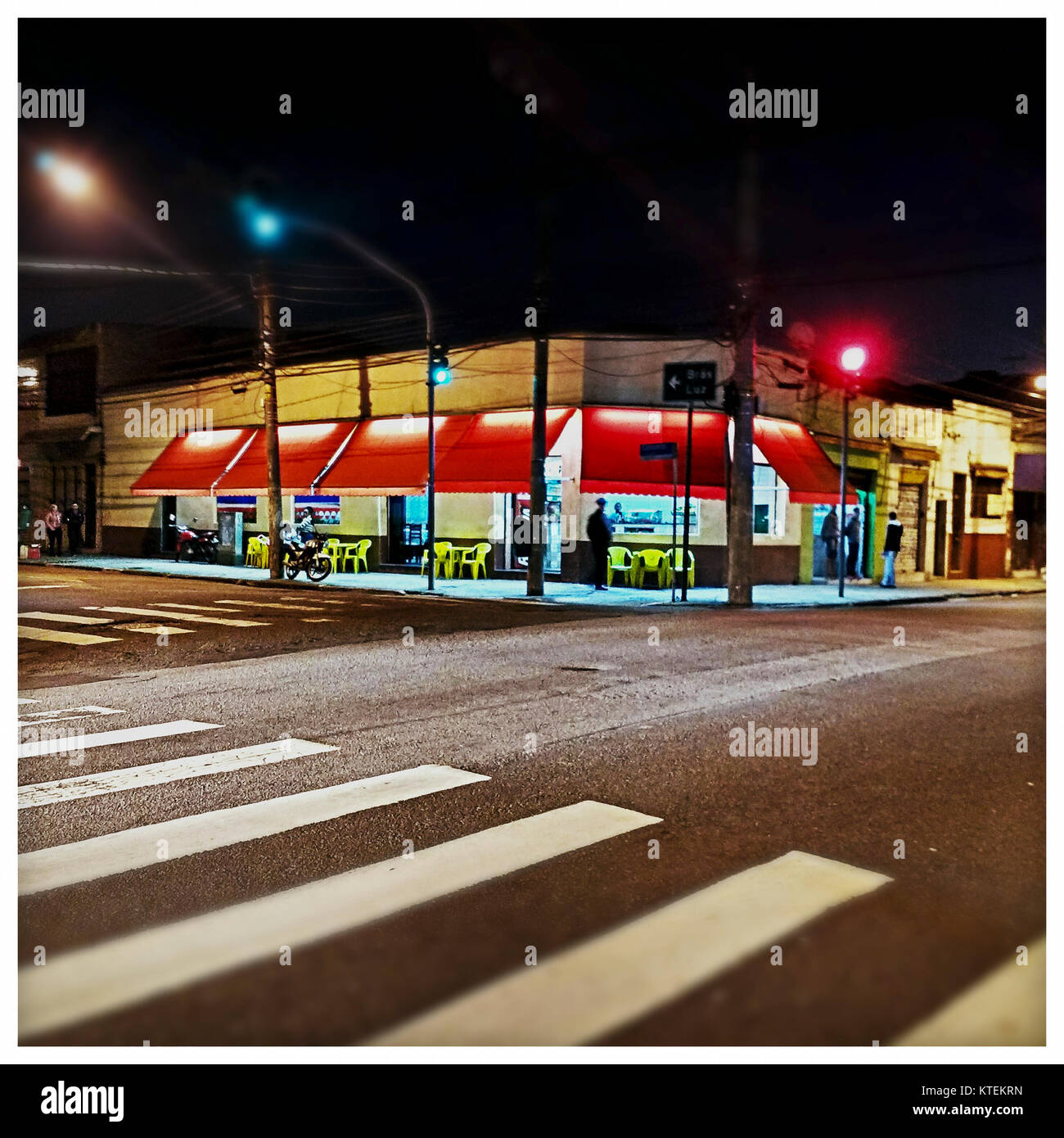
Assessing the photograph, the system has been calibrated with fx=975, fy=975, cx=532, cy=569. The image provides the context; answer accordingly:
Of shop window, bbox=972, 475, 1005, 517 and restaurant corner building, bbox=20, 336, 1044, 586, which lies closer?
restaurant corner building, bbox=20, 336, 1044, 586

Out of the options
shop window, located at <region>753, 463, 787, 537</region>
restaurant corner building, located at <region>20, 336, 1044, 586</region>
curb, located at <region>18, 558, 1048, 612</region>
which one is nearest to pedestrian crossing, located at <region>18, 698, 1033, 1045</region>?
curb, located at <region>18, 558, 1048, 612</region>

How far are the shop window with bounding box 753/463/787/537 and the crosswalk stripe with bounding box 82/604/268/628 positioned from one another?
606 inches

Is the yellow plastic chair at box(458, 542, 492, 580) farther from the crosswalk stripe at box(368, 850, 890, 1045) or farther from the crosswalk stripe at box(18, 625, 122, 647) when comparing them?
the crosswalk stripe at box(368, 850, 890, 1045)

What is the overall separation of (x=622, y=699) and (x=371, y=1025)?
563 cm

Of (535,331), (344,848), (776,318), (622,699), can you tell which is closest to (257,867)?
(344,848)

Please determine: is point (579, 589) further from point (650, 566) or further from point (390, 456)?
point (390, 456)

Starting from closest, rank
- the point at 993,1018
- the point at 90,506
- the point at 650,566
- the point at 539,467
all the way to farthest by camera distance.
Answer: the point at 993,1018, the point at 539,467, the point at 650,566, the point at 90,506

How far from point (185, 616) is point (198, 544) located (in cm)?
1779

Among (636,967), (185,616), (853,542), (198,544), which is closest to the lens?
(636,967)

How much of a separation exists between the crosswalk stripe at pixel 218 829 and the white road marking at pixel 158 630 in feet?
27.4

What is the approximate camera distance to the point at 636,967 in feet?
11.3

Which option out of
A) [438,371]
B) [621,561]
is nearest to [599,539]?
[621,561]

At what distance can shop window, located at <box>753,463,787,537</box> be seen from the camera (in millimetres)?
26094
